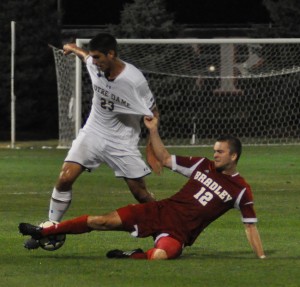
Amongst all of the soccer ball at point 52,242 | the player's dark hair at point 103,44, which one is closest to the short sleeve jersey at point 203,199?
the soccer ball at point 52,242

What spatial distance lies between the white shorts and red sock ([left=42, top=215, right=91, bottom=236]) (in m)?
1.29

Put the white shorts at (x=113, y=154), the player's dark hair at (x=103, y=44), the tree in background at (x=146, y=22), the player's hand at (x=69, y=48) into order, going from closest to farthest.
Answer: the player's dark hair at (x=103, y=44), the white shorts at (x=113, y=154), the player's hand at (x=69, y=48), the tree in background at (x=146, y=22)

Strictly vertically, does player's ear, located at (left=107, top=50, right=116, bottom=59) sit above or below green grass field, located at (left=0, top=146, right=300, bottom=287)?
above

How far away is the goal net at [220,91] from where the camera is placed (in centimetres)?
3556

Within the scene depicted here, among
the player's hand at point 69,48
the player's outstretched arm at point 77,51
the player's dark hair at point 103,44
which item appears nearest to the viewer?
the player's dark hair at point 103,44

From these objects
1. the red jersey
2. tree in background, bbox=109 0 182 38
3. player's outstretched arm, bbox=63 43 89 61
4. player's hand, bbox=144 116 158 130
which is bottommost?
tree in background, bbox=109 0 182 38

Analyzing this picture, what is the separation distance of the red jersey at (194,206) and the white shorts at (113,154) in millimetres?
1392

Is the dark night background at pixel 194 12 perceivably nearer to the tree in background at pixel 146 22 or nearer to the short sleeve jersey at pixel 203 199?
the tree in background at pixel 146 22

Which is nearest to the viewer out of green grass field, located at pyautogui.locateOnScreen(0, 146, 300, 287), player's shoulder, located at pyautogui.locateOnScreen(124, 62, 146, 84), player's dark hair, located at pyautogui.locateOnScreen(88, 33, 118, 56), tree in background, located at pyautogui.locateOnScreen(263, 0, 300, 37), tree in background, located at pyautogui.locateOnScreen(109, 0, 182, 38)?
green grass field, located at pyautogui.locateOnScreen(0, 146, 300, 287)

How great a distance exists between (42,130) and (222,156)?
33.3 metres

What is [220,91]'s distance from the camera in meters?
36.9

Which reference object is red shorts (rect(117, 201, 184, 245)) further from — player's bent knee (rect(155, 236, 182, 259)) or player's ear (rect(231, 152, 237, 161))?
player's ear (rect(231, 152, 237, 161))

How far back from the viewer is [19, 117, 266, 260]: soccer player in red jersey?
11.4m

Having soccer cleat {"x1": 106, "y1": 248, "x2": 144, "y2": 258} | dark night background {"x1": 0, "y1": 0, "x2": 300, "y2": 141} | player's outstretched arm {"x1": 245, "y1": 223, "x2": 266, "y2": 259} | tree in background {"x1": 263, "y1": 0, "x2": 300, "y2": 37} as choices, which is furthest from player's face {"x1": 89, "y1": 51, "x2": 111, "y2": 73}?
tree in background {"x1": 263, "y1": 0, "x2": 300, "y2": 37}
